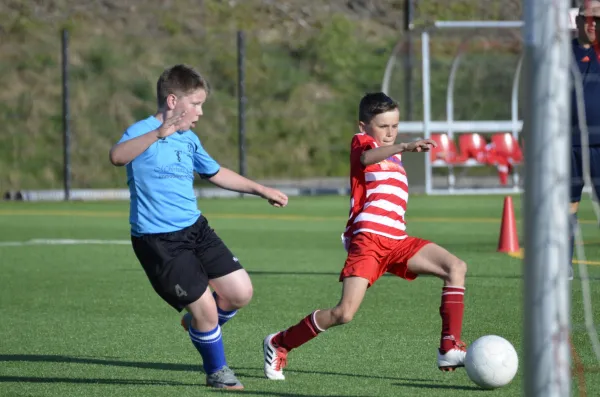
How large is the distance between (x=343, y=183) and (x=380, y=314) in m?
20.4

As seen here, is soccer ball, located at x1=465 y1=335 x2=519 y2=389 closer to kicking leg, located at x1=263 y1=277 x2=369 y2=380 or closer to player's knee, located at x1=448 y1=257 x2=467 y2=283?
player's knee, located at x1=448 y1=257 x2=467 y2=283

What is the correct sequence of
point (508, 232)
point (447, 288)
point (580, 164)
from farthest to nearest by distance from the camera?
point (508, 232) < point (580, 164) < point (447, 288)

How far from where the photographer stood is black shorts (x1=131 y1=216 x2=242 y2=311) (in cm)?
616

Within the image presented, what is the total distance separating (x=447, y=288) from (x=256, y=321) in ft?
7.23

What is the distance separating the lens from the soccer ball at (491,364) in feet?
19.7

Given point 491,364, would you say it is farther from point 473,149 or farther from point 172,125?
point 473,149

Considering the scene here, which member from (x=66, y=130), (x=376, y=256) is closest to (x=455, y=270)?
(x=376, y=256)

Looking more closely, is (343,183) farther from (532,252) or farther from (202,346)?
(532,252)

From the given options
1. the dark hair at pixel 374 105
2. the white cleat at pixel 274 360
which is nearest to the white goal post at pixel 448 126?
the dark hair at pixel 374 105

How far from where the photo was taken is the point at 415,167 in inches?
953

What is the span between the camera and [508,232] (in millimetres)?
12914

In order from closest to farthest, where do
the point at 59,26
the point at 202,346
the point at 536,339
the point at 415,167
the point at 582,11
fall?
the point at 536,339, the point at 202,346, the point at 582,11, the point at 415,167, the point at 59,26

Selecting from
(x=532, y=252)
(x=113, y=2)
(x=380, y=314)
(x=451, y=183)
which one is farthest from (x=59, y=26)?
(x=532, y=252)

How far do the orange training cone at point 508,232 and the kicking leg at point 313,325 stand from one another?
656 cm
